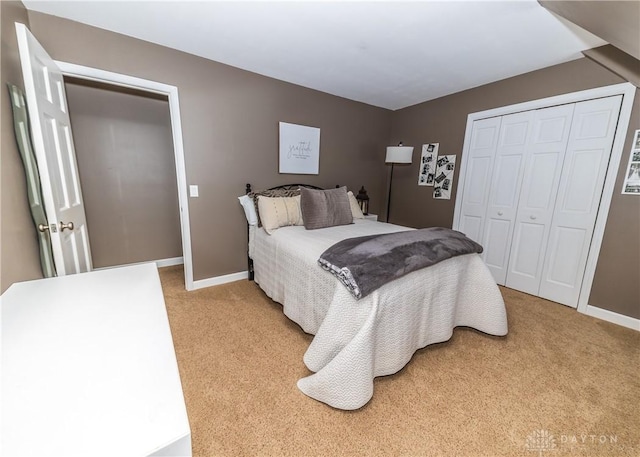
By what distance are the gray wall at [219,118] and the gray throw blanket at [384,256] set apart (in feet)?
5.48

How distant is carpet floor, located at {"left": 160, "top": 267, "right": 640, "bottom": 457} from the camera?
1208mm

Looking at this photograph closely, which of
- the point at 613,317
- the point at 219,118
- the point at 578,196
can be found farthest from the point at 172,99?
the point at 613,317

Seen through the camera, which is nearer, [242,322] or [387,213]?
[242,322]

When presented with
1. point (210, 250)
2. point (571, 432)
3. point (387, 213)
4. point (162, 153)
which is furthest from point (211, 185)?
point (571, 432)

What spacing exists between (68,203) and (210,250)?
1.29 meters

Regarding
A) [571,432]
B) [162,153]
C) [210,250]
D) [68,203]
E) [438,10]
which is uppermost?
[438,10]

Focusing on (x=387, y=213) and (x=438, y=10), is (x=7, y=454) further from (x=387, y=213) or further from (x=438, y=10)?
(x=387, y=213)

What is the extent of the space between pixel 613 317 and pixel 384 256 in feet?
8.03

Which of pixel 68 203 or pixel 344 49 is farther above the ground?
pixel 344 49

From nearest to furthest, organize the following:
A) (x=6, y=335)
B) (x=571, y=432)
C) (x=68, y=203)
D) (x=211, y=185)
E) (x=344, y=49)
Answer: (x=6, y=335), (x=571, y=432), (x=68, y=203), (x=344, y=49), (x=211, y=185)

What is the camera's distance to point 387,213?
13.6 feet

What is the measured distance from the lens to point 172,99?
7.84 feet

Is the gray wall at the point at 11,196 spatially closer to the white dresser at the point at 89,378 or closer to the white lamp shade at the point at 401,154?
the white dresser at the point at 89,378

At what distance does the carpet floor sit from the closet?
2.20ft
